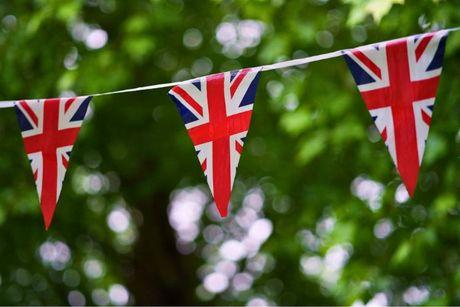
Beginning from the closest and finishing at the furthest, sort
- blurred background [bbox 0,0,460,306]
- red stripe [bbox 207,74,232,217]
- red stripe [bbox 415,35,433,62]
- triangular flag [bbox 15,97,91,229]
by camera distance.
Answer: red stripe [bbox 415,35,433,62]
red stripe [bbox 207,74,232,217]
triangular flag [bbox 15,97,91,229]
blurred background [bbox 0,0,460,306]

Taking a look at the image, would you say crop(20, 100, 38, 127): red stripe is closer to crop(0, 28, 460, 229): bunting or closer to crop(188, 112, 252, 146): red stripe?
crop(0, 28, 460, 229): bunting

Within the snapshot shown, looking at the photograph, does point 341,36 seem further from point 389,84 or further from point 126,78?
point 389,84

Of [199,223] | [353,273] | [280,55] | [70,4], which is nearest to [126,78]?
[70,4]

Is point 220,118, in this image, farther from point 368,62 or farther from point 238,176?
point 238,176

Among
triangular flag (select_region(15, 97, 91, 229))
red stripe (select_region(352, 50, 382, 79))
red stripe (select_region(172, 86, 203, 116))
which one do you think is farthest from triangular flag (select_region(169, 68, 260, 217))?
triangular flag (select_region(15, 97, 91, 229))

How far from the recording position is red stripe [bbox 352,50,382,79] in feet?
6.44

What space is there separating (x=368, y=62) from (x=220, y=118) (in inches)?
18.3

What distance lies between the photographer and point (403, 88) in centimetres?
193

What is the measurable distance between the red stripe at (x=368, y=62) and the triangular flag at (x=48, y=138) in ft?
2.99

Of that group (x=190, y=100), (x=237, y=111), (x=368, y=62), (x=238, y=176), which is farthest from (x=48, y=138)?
(x=238, y=176)

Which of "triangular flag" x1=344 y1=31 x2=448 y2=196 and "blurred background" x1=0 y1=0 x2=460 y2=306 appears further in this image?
"blurred background" x1=0 y1=0 x2=460 y2=306

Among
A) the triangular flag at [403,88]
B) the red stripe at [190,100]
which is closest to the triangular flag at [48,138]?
the red stripe at [190,100]

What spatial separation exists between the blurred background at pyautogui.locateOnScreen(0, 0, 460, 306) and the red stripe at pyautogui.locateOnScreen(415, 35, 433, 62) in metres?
0.35

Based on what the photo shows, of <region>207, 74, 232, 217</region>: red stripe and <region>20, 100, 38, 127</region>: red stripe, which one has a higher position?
<region>20, 100, 38, 127</region>: red stripe
